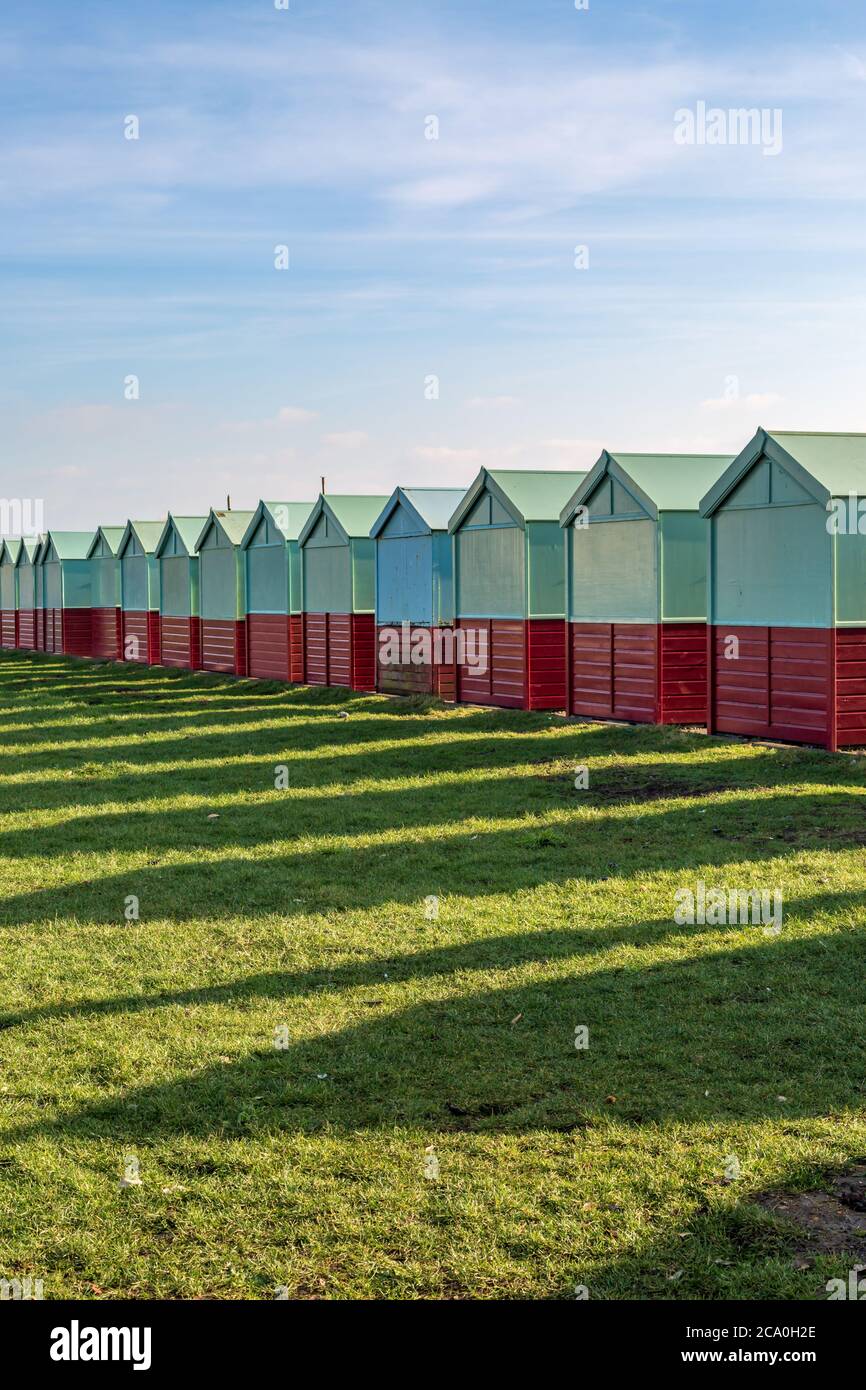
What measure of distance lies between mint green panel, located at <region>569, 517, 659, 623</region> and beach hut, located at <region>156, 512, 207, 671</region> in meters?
18.7

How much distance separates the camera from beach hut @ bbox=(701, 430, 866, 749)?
61.2 ft

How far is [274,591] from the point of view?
3550 cm

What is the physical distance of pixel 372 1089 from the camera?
24.8 feet

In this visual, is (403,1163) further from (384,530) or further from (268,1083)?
(384,530)

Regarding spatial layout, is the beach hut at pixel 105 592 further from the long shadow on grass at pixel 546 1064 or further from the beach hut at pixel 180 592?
the long shadow on grass at pixel 546 1064

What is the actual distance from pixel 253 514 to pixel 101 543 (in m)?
13.7

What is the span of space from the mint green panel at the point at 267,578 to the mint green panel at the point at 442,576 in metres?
7.21

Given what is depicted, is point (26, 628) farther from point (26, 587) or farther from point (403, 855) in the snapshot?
point (403, 855)

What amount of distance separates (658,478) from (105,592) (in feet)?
100

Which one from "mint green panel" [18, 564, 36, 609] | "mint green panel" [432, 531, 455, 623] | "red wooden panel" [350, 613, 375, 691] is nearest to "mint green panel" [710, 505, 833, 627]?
"mint green panel" [432, 531, 455, 623]

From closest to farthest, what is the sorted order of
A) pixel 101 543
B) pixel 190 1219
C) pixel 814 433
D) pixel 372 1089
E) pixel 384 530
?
1. pixel 190 1219
2. pixel 372 1089
3. pixel 814 433
4. pixel 384 530
5. pixel 101 543

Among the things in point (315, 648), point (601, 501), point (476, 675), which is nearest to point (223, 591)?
point (315, 648)
